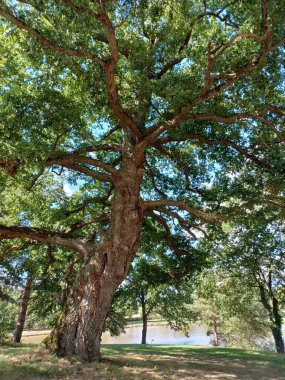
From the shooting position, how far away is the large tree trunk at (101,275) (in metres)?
7.39

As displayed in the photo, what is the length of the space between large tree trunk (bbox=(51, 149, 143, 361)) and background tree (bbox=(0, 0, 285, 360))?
0.03 metres

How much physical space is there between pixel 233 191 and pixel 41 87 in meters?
6.71

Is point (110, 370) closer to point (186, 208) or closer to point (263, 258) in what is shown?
point (186, 208)

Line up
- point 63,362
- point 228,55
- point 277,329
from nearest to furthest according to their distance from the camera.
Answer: point 63,362, point 228,55, point 277,329

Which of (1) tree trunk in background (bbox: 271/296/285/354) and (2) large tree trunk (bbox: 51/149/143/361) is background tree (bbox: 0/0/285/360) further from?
(1) tree trunk in background (bbox: 271/296/285/354)

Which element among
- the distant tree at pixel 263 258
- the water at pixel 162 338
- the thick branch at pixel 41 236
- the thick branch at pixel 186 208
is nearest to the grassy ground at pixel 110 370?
the thick branch at pixel 41 236

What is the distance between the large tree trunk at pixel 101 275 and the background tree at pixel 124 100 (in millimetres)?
28

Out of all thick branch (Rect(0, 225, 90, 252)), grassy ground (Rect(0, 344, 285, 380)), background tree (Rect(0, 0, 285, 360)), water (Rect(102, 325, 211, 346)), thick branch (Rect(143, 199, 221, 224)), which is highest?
background tree (Rect(0, 0, 285, 360))

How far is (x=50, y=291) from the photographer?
48.4 ft

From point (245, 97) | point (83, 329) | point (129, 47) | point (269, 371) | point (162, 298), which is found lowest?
point (269, 371)

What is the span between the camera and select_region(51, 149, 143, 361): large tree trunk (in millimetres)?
7391

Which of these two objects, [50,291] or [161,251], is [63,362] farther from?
[50,291]

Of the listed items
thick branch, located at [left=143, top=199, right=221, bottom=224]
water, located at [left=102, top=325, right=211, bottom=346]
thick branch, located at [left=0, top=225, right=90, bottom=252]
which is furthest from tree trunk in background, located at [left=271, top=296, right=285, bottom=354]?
thick branch, located at [left=0, top=225, right=90, bottom=252]

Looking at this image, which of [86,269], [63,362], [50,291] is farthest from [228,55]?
[50,291]
